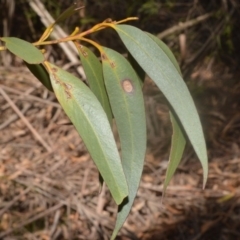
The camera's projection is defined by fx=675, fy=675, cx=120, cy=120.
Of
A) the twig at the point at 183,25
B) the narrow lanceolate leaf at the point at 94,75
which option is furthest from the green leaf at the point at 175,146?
the twig at the point at 183,25

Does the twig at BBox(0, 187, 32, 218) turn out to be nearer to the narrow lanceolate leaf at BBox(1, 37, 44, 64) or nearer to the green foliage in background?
the green foliage in background

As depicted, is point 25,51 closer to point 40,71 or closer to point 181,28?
point 40,71

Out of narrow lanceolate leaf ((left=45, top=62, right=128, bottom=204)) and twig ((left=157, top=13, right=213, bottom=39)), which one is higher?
narrow lanceolate leaf ((left=45, top=62, right=128, bottom=204))

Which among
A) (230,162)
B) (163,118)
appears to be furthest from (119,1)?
(230,162)

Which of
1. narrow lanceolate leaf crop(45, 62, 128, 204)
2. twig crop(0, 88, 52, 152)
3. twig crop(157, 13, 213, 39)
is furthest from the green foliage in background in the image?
twig crop(157, 13, 213, 39)

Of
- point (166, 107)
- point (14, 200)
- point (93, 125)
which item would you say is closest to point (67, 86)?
point (93, 125)

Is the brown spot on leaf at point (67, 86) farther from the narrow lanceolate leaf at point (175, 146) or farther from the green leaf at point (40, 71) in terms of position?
the narrow lanceolate leaf at point (175, 146)

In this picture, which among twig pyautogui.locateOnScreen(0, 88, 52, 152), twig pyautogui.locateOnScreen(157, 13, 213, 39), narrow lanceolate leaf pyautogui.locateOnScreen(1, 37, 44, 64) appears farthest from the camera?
twig pyautogui.locateOnScreen(157, 13, 213, 39)
